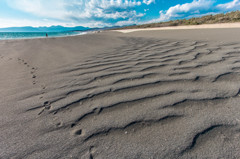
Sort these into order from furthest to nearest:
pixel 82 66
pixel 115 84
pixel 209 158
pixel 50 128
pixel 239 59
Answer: pixel 82 66 → pixel 239 59 → pixel 115 84 → pixel 50 128 → pixel 209 158

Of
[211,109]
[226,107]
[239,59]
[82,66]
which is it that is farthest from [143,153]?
[239,59]

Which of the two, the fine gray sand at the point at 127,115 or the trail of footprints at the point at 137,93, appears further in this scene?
the trail of footprints at the point at 137,93

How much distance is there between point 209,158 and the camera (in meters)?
0.64

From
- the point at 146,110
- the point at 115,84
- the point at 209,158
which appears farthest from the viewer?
the point at 115,84

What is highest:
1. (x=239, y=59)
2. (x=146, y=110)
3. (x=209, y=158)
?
(x=239, y=59)

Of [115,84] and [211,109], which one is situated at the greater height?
[115,84]

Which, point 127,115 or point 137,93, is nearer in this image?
point 127,115

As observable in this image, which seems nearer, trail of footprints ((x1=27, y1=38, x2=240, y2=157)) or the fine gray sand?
the fine gray sand

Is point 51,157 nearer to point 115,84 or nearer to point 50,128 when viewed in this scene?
point 50,128

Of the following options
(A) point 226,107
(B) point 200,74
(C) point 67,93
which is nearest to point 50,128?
(C) point 67,93

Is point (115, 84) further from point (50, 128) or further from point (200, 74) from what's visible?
point (200, 74)

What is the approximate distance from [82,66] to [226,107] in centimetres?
205

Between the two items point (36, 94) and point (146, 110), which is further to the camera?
point (36, 94)

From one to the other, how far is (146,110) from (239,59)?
1856 millimetres
